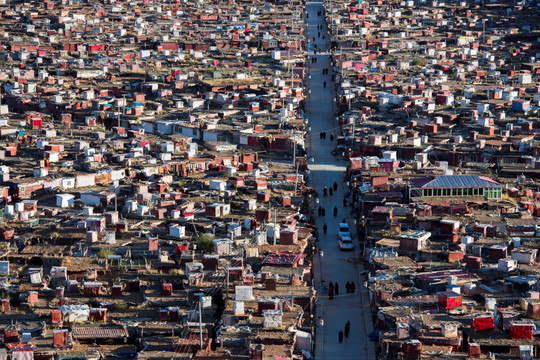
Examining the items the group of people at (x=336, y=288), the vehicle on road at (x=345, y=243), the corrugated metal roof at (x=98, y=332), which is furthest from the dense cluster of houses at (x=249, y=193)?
the vehicle on road at (x=345, y=243)

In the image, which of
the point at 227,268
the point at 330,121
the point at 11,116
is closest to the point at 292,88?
the point at 330,121

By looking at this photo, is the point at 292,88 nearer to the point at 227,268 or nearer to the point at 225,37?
the point at 225,37

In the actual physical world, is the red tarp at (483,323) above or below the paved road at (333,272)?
above

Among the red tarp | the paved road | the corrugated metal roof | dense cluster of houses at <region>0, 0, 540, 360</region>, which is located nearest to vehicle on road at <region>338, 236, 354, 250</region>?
the paved road

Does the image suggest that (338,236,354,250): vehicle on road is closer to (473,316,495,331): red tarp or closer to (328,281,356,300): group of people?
(328,281,356,300): group of people

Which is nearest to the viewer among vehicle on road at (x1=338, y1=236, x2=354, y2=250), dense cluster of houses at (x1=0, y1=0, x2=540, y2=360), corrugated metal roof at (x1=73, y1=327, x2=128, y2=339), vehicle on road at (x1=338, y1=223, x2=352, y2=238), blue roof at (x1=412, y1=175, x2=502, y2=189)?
corrugated metal roof at (x1=73, y1=327, x2=128, y2=339)

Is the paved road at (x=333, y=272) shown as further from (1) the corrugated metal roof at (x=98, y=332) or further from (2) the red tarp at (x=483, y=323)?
(1) the corrugated metal roof at (x=98, y=332)

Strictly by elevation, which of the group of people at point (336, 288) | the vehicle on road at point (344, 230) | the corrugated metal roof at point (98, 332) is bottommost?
the group of people at point (336, 288)
